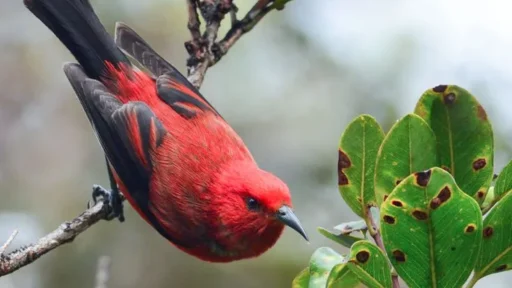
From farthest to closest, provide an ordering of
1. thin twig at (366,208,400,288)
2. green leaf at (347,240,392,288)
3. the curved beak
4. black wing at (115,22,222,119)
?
black wing at (115,22,222,119)
the curved beak
thin twig at (366,208,400,288)
green leaf at (347,240,392,288)

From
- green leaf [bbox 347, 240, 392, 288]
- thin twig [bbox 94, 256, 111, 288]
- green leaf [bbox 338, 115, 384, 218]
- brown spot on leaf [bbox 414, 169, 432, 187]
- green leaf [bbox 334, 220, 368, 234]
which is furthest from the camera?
thin twig [bbox 94, 256, 111, 288]

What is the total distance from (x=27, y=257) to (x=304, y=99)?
5.33 m

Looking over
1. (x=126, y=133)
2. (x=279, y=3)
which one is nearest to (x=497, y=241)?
(x=279, y=3)

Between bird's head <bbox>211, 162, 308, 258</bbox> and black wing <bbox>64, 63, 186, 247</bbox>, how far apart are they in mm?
285

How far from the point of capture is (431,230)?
167 centimetres

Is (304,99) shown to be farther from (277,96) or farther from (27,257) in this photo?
(27,257)

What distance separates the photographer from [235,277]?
656cm

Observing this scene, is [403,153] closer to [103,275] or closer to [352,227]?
[352,227]

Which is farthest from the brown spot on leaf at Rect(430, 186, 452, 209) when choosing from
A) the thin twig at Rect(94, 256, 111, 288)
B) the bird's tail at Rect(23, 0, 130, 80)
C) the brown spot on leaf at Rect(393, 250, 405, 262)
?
the bird's tail at Rect(23, 0, 130, 80)

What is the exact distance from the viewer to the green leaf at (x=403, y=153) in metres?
1.78

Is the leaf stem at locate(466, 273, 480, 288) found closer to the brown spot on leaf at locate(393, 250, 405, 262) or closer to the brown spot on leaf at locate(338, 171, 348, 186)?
the brown spot on leaf at locate(393, 250, 405, 262)

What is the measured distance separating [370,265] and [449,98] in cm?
48

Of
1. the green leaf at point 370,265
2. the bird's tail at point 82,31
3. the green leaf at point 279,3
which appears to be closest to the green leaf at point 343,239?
the green leaf at point 370,265

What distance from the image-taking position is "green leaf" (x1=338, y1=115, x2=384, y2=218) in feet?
6.51
